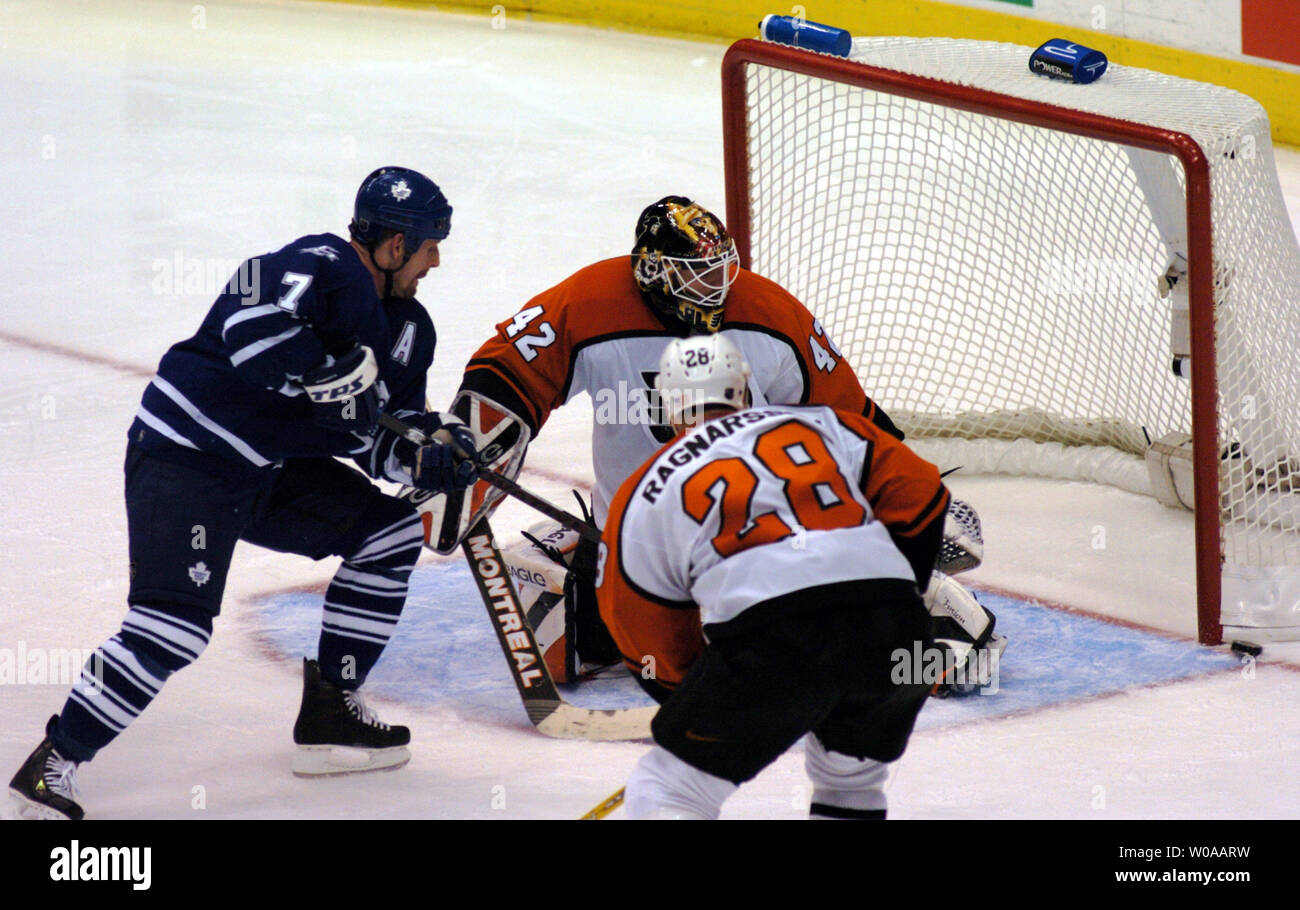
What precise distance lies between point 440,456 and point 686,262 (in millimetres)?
593

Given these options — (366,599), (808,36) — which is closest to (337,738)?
(366,599)

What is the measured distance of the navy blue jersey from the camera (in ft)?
9.39

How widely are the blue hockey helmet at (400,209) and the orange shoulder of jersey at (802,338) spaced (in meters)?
0.64

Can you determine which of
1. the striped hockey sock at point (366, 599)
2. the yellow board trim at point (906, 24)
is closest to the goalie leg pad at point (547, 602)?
the striped hockey sock at point (366, 599)

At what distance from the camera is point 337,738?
10.4 feet

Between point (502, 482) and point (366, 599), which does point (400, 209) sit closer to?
point (502, 482)

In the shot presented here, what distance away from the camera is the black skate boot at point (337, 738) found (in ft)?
10.4

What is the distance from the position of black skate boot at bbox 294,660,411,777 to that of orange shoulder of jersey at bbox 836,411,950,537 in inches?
45.5

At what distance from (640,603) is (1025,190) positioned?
2.99m

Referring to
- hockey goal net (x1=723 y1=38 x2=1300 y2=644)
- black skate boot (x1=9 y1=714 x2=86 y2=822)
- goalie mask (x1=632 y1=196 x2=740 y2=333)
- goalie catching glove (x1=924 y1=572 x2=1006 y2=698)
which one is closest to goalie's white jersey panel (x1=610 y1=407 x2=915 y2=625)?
goalie mask (x1=632 y1=196 x2=740 y2=333)

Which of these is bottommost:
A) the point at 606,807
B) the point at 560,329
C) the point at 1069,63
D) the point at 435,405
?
the point at 435,405

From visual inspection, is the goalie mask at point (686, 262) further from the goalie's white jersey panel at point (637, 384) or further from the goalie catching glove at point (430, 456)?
the goalie catching glove at point (430, 456)

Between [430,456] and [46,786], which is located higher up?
[430,456]

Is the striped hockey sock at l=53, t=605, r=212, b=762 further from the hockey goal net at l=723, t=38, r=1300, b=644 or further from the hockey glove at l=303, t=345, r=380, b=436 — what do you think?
the hockey goal net at l=723, t=38, r=1300, b=644
